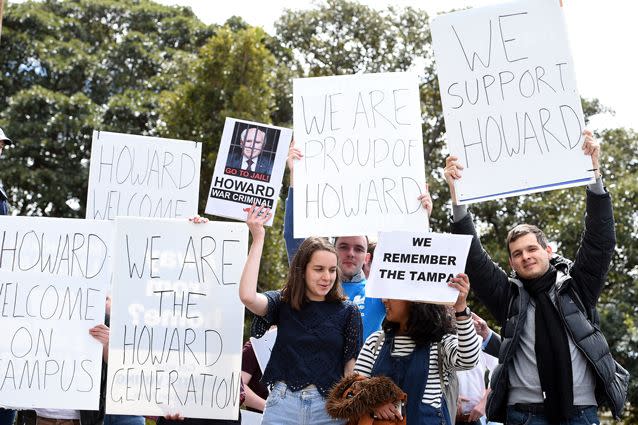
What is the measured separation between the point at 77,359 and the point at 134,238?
0.75m

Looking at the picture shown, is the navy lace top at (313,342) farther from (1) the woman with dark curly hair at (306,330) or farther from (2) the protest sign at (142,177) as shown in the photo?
(2) the protest sign at (142,177)

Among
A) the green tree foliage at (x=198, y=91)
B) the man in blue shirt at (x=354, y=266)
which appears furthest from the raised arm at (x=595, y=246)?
the green tree foliage at (x=198, y=91)

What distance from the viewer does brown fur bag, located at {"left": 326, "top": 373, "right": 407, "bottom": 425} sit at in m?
4.30

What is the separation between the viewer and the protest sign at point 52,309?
519 cm

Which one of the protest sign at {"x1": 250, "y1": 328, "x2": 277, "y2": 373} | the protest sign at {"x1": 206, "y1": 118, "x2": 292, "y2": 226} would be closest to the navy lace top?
the protest sign at {"x1": 250, "y1": 328, "x2": 277, "y2": 373}

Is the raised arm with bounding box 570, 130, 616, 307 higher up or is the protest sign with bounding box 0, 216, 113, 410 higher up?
the raised arm with bounding box 570, 130, 616, 307

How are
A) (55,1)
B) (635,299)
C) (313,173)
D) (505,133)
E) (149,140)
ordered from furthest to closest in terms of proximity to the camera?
(55,1)
(635,299)
(149,140)
(313,173)
(505,133)

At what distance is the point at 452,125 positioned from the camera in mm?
5145

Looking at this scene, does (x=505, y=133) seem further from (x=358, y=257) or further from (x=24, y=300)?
(x=24, y=300)

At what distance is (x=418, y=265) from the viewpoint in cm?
444

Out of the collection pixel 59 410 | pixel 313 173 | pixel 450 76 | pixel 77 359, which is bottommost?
pixel 59 410

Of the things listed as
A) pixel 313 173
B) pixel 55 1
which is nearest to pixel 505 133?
pixel 313 173

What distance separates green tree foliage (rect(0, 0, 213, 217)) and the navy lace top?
15.4 meters

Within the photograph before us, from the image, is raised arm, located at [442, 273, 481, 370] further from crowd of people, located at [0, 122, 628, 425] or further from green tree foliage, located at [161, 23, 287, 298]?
green tree foliage, located at [161, 23, 287, 298]
